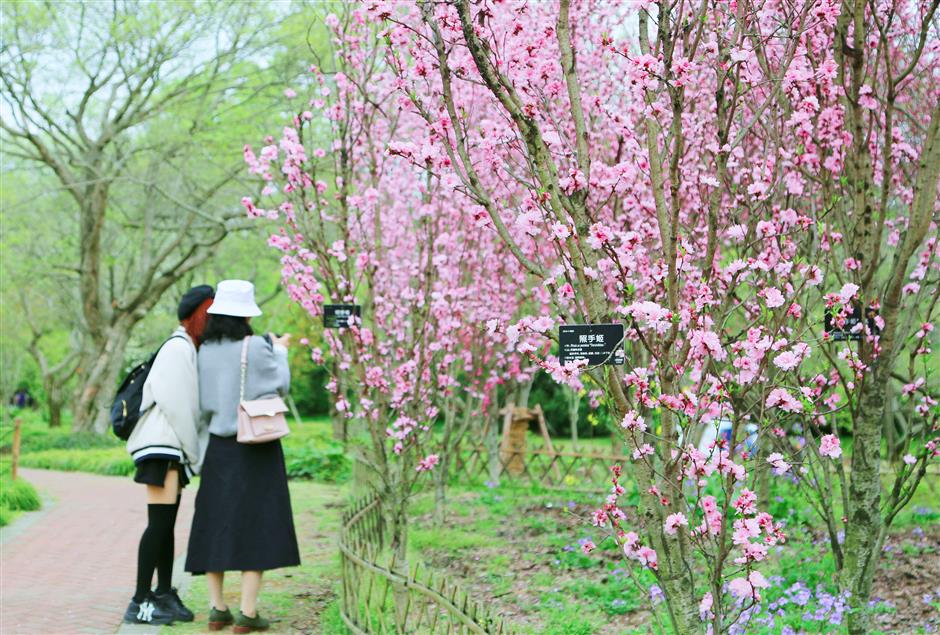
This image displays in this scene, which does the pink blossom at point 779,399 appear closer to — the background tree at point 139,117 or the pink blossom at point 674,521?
the pink blossom at point 674,521

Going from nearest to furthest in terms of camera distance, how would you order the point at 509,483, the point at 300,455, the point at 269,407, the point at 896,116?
the point at 269,407 < the point at 896,116 < the point at 509,483 < the point at 300,455

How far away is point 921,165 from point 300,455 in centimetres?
1238

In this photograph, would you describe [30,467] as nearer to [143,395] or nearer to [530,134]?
[143,395]

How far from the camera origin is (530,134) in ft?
11.2

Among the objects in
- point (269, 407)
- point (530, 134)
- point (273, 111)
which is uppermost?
point (273, 111)

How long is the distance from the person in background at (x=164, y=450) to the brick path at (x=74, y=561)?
31cm

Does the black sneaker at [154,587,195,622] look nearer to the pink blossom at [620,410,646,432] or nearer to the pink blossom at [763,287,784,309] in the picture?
the pink blossom at [620,410,646,432]

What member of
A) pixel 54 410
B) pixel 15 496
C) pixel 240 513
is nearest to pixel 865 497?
pixel 240 513

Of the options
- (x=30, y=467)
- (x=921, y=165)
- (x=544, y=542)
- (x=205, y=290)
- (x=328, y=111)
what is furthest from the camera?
(x=30, y=467)

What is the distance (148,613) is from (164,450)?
0.94 meters

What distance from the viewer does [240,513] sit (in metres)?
4.96

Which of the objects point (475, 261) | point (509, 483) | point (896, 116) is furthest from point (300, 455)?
point (896, 116)

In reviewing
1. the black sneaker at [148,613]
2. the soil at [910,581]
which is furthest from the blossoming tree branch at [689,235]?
the black sneaker at [148,613]

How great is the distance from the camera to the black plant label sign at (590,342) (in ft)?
10.5
